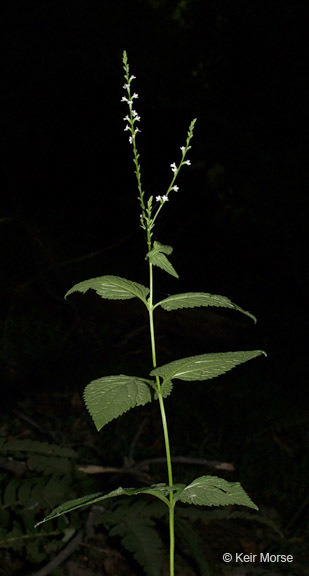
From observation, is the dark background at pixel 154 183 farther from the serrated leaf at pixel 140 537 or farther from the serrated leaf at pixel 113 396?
the serrated leaf at pixel 113 396

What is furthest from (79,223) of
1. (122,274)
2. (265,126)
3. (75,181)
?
(265,126)

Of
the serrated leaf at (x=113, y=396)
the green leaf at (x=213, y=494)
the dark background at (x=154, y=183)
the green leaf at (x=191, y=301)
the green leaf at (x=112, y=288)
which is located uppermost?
the dark background at (x=154, y=183)

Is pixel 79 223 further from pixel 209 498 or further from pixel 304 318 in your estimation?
pixel 209 498

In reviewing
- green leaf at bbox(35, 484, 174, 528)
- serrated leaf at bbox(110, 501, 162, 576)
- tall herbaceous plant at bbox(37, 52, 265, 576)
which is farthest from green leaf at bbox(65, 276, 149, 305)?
serrated leaf at bbox(110, 501, 162, 576)

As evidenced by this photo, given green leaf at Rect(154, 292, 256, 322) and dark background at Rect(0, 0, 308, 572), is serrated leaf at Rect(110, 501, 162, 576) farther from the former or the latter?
dark background at Rect(0, 0, 308, 572)

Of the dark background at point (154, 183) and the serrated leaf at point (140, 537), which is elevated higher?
the dark background at point (154, 183)

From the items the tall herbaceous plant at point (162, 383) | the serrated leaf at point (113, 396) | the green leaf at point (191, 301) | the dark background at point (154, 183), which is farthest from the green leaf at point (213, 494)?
the dark background at point (154, 183)
